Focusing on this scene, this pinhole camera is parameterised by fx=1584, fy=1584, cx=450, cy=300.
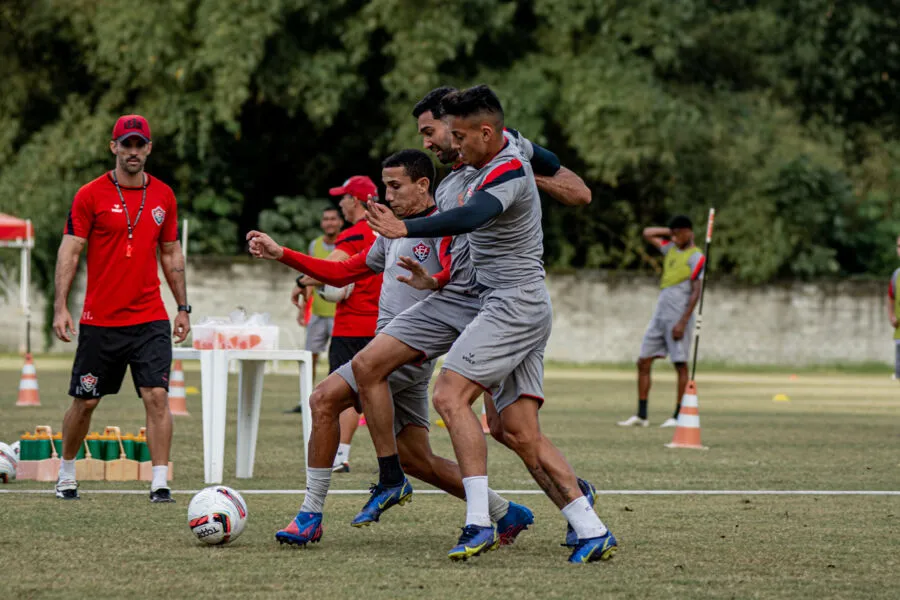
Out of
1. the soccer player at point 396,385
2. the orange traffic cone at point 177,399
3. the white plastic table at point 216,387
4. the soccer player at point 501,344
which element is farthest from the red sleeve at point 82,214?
the orange traffic cone at point 177,399

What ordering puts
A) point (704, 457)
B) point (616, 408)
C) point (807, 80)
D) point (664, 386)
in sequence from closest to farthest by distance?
point (704, 457) < point (616, 408) < point (664, 386) < point (807, 80)

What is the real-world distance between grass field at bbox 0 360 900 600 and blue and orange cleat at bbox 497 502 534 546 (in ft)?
0.20

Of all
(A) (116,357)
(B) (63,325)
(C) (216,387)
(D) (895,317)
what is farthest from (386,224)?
(D) (895,317)

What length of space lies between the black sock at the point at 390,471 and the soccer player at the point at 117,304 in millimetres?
2111

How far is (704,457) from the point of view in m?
13.1

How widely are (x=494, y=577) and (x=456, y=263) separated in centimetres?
171

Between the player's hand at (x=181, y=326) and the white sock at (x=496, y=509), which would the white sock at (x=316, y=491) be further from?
the player's hand at (x=181, y=326)

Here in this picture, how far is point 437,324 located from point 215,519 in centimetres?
140

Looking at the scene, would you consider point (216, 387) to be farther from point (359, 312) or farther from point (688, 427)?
point (688, 427)

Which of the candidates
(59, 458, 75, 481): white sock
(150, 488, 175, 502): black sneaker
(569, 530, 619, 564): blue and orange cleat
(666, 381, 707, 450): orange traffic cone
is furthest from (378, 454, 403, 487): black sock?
(666, 381, 707, 450): orange traffic cone

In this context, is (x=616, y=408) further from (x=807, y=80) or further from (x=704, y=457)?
(x=807, y=80)

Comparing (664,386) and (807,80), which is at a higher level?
(807,80)

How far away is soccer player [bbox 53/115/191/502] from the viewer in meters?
9.45

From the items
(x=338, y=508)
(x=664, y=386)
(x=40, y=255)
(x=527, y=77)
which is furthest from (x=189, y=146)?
(x=338, y=508)
